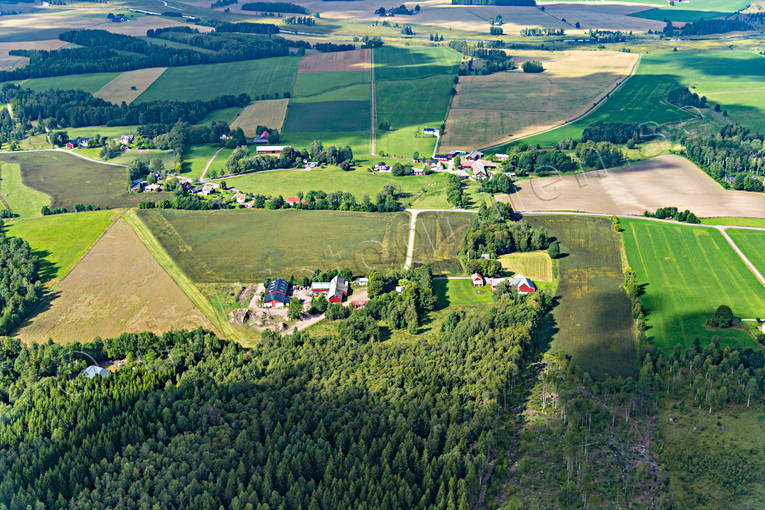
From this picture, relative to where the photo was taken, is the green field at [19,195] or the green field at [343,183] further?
the green field at [343,183]

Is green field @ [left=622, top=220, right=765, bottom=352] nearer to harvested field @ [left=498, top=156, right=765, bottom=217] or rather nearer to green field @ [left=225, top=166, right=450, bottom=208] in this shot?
harvested field @ [left=498, top=156, right=765, bottom=217]

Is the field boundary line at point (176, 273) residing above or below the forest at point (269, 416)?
below

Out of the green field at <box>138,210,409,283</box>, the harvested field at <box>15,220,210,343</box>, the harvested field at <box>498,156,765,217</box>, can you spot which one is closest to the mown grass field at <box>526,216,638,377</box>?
the harvested field at <box>498,156,765,217</box>

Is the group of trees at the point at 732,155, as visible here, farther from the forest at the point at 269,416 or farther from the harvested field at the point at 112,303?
the harvested field at the point at 112,303

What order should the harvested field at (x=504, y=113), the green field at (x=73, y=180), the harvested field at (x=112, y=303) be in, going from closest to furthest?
the harvested field at (x=112, y=303), the green field at (x=73, y=180), the harvested field at (x=504, y=113)

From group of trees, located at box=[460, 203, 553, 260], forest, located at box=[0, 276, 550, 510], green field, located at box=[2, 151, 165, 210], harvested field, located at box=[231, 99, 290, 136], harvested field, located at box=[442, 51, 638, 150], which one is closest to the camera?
forest, located at box=[0, 276, 550, 510]

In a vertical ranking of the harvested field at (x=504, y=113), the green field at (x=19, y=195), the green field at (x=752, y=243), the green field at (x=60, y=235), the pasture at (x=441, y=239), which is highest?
the harvested field at (x=504, y=113)

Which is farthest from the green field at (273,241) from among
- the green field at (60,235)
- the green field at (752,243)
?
the green field at (752,243)
